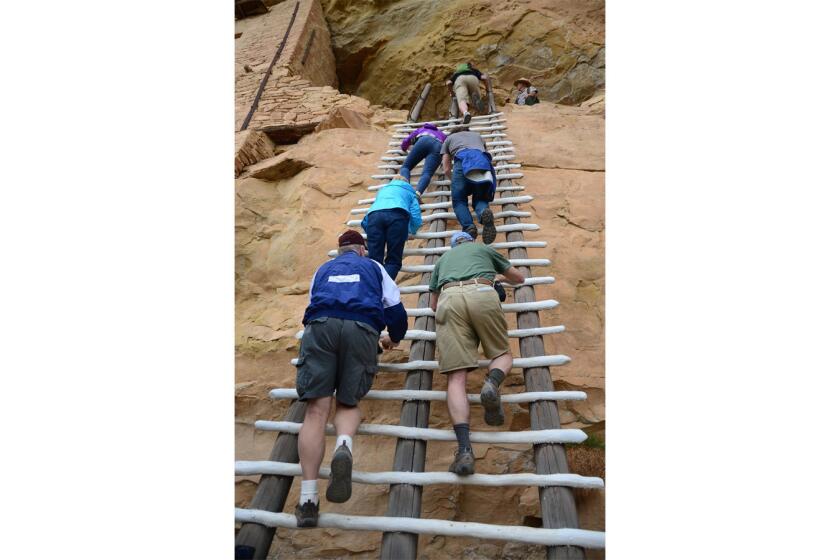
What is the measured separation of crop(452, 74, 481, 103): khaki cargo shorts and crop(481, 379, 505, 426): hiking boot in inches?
177

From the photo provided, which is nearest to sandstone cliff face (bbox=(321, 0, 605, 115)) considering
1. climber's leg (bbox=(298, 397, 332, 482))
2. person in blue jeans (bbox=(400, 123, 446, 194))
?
person in blue jeans (bbox=(400, 123, 446, 194))

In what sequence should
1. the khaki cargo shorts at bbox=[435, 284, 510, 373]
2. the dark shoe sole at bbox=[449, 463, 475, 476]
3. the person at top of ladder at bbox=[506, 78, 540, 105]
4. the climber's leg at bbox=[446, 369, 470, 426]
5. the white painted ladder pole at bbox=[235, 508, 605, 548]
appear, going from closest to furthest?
the white painted ladder pole at bbox=[235, 508, 605, 548]
the dark shoe sole at bbox=[449, 463, 475, 476]
the climber's leg at bbox=[446, 369, 470, 426]
the khaki cargo shorts at bbox=[435, 284, 510, 373]
the person at top of ladder at bbox=[506, 78, 540, 105]

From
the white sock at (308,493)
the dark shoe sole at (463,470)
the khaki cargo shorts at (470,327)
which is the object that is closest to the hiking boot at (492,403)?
the khaki cargo shorts at (470,327)

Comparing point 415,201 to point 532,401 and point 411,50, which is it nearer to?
point 532,401

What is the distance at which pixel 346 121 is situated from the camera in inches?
213

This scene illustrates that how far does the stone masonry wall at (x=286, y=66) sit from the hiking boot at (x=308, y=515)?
4.55m

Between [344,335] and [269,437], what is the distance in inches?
39.4

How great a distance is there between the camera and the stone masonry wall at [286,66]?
588cm

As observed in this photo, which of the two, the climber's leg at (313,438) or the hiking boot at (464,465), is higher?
the climber's leg at (313,438)

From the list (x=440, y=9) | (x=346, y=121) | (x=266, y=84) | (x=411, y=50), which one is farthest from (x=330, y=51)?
(x=346, y=121)

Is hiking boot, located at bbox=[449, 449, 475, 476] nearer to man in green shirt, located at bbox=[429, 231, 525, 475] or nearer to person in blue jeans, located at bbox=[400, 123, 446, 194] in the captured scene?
man in green shirt, located at bbox=[429, 231, 525, 475]

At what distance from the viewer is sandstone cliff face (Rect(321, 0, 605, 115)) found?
328 inches

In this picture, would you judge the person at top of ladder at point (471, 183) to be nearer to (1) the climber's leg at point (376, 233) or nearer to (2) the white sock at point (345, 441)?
(1) the climber's leg at point (376, 233)

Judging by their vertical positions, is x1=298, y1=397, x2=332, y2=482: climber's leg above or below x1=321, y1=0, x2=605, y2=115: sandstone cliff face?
below
